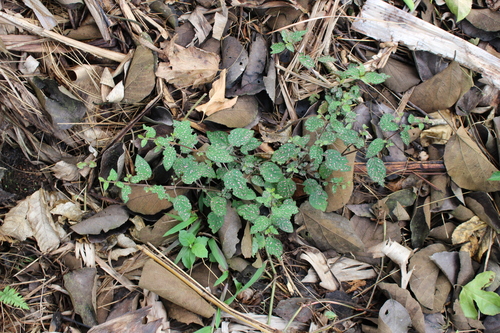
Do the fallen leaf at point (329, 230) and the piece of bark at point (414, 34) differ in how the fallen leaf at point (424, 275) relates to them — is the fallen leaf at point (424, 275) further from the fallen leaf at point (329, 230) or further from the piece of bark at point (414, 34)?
the piece of bark at point (414, 34)

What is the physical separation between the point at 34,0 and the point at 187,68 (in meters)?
0.84

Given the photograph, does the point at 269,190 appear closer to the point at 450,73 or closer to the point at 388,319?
the point at 388,319

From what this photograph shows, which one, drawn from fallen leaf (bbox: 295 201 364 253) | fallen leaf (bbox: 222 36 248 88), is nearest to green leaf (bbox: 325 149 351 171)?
fallen leaf (bbox: 295 201 364 253)

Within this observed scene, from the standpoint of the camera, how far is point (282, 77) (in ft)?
6.81

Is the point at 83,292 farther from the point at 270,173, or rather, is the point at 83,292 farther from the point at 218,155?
the point at 270,173

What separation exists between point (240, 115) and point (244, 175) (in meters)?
0.35

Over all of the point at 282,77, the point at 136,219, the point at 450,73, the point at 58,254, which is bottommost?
the point at 58,254

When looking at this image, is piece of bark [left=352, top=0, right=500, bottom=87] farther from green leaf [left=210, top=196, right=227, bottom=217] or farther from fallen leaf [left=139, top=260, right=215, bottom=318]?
fallen leaf [left=139, top=260, right=215, bottom=318]

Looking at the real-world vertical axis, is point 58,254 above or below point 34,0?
below

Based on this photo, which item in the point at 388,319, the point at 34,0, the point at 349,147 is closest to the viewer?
the point at 34,0

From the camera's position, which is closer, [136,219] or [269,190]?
[269,190]

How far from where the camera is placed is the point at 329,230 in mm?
1994

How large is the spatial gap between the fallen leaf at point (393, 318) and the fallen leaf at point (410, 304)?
4cm

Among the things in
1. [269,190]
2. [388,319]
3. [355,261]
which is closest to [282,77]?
[269,190]
